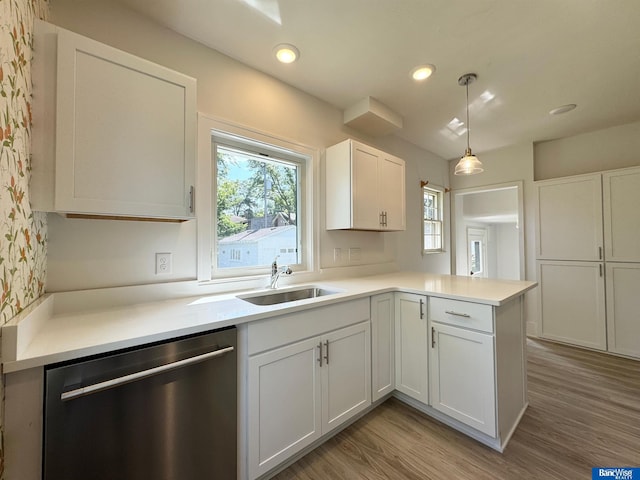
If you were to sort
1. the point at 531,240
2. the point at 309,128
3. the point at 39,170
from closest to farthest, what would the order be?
the point at 39,170 → the point at 309,128 → the point at 531,240

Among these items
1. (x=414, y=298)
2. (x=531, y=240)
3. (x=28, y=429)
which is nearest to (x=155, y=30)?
(x=28, y=429)

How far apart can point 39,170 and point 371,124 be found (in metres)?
2.51

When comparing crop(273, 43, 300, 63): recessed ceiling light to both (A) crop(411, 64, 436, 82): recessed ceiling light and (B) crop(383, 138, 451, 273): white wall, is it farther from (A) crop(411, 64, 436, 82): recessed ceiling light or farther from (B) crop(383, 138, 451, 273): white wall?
(B) crop(383, 138, 451, 273): white wall

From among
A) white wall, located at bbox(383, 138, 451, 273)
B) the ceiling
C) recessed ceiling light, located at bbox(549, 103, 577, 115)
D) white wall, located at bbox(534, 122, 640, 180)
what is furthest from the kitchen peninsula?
white wall, located at bbox(534, 122, 640, 180)

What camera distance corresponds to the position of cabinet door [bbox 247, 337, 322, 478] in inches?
48.8

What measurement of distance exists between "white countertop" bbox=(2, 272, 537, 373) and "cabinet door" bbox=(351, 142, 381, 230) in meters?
0.82

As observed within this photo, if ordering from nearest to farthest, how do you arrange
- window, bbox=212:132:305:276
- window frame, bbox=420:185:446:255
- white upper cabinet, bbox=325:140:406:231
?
window, bbox=212:132:305:276
white upper cabinet, bbox=325:140:406:231
window frame, bbox=420:185:446:255

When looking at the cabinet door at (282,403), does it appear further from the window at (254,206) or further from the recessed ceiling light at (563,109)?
the recessed ceiling light at (563,109)

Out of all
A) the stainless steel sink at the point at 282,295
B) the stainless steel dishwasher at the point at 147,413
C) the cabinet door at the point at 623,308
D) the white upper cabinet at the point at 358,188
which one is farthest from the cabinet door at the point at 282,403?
the cabinet door at the point at 623,308

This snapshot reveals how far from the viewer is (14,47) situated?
846mm

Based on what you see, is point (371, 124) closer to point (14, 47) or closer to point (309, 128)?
point (309, 128)

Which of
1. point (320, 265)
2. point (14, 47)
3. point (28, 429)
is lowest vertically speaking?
point (28, 429)

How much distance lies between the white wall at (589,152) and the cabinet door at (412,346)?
302cm

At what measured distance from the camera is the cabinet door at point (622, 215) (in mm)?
2711
